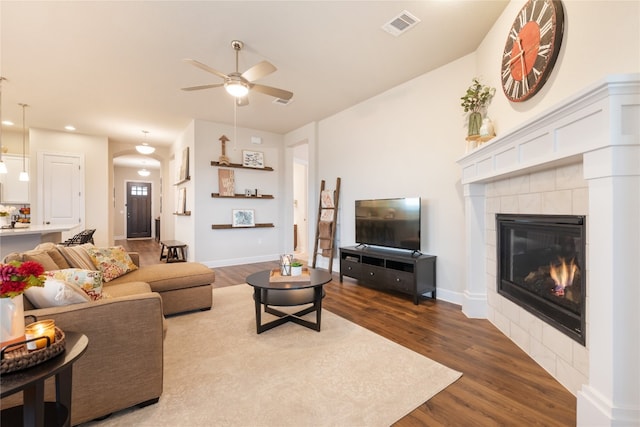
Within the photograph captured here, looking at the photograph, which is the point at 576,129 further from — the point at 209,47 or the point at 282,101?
the point at 282,101

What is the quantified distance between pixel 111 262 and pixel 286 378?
2296 mm

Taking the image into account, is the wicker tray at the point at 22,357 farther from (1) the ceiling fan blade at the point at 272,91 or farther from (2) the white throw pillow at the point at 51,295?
(1) the ceiling fan blade at the point at 272,91

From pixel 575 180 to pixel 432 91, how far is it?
230cm

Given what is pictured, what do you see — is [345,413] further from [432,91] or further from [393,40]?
[432,91]

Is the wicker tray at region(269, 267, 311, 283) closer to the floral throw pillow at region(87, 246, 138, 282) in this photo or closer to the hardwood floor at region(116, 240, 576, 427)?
the hardwood floor at region(116, 240, 576, 427)

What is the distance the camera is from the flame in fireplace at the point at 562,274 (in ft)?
6.04

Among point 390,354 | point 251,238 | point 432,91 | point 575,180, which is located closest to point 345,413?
point 390,354

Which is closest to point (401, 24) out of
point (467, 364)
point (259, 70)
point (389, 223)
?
point (259, 70)

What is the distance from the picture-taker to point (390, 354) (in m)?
2.21

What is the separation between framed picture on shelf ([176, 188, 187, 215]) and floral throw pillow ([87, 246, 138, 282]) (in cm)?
330

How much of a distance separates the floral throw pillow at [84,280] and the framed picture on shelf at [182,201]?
4650mm

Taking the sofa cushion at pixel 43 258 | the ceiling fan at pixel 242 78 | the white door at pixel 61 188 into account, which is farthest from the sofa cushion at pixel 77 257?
the white door at pixel 61 188

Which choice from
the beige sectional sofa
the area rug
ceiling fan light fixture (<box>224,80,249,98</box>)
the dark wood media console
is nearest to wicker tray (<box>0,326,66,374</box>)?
the beige sectional sofa

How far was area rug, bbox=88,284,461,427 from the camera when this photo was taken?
156 centimetres
